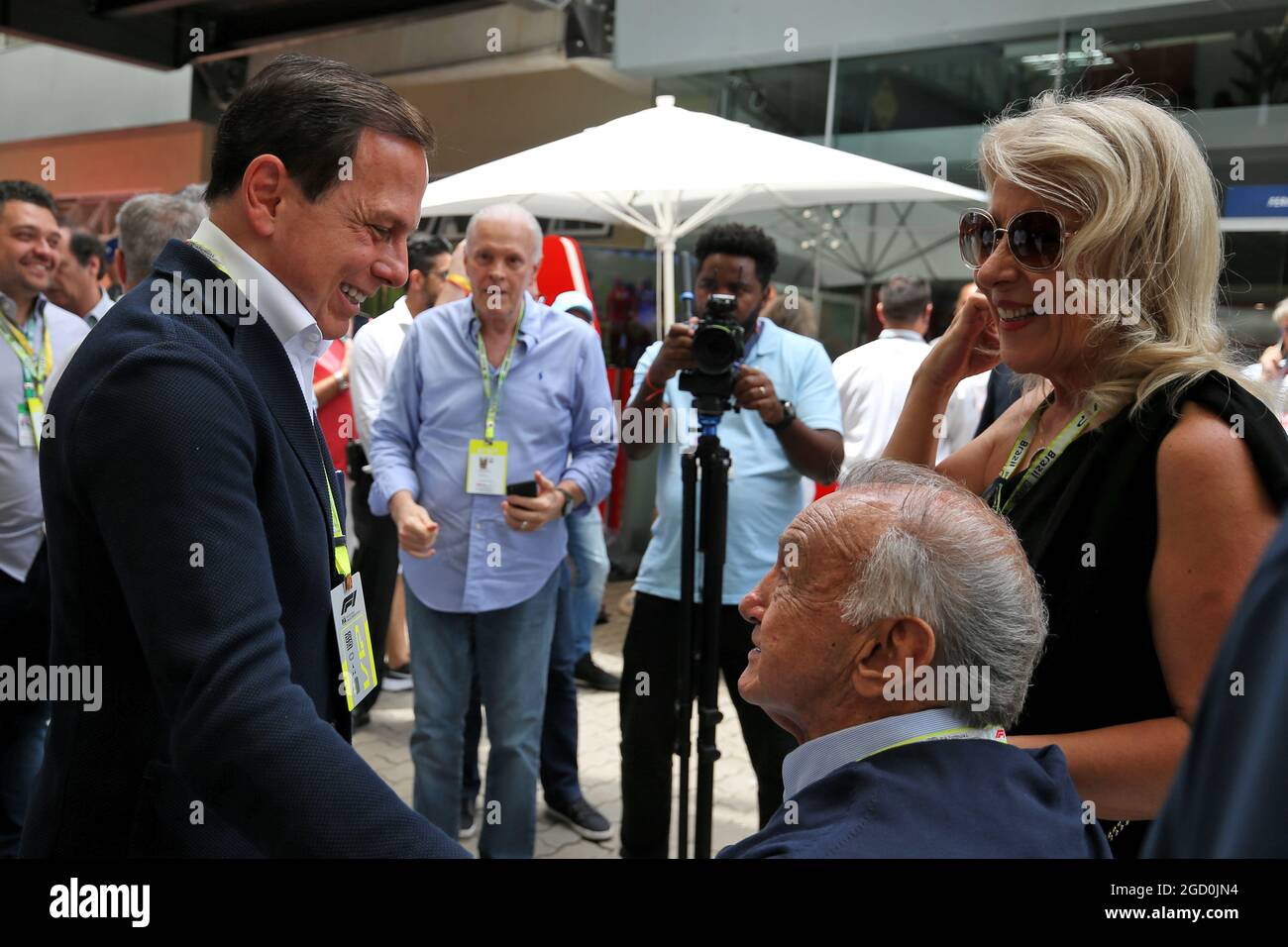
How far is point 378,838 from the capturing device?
1.10 metres

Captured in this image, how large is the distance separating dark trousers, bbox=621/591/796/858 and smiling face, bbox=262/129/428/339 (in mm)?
2027

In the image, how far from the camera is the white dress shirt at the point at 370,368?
477 cm

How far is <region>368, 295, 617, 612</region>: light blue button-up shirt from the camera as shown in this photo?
3.38 m

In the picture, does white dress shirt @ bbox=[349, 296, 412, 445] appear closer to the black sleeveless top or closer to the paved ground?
the paved ground

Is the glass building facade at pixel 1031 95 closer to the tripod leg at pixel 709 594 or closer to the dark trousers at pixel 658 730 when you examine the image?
the dark trousers at pixel 658 730

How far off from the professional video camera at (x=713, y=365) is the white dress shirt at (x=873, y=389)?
206 cm

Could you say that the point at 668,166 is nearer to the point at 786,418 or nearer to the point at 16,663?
the point at 786,418

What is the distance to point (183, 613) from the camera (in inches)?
44.0

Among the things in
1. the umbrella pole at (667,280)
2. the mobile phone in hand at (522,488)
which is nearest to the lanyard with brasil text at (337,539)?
the mobile phone in hand at (522,488)

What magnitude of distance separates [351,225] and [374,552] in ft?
12.4

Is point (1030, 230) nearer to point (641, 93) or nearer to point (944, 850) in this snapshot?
point (944, 850)

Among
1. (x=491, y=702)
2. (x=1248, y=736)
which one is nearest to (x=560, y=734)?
(x=491, y=702)

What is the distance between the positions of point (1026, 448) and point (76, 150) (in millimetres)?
16018
